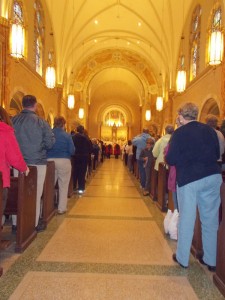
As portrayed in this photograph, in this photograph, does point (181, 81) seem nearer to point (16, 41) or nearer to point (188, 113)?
point (16, 41)

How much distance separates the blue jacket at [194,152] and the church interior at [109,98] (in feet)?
3.66

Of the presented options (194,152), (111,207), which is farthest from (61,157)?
(194,152)

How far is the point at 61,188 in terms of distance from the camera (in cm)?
660

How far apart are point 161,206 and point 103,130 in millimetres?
30846

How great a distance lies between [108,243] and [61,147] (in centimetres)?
245

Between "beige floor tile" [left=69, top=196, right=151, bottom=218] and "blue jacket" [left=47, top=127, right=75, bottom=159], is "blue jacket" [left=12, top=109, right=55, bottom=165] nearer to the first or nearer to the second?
"blue jacket" [left=47, top=127, right=75, bottom=159]

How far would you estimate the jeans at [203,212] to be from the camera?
12.4ft

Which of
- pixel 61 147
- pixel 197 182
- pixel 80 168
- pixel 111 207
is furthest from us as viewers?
A: pixel 80 168

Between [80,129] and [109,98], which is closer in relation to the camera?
[80,129]

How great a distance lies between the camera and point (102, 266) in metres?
Answer: 3.91

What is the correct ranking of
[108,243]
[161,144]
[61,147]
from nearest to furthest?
[108,243]
[61,147]
[161,144]

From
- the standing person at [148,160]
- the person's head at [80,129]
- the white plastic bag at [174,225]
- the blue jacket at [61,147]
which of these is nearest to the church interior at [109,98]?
the white plastic bag at [174,225]

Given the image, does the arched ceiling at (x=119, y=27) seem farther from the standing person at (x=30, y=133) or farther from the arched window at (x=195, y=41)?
the standing person at (x=30, y=133)

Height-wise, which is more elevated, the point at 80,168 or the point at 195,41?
the point at 195,41
